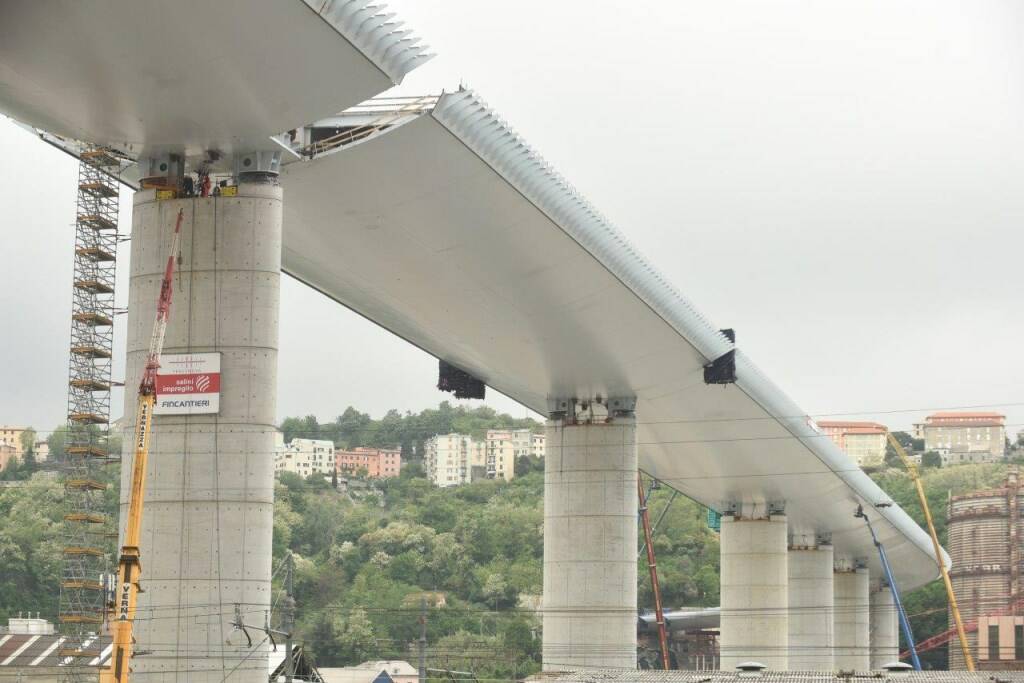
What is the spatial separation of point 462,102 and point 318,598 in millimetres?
121028

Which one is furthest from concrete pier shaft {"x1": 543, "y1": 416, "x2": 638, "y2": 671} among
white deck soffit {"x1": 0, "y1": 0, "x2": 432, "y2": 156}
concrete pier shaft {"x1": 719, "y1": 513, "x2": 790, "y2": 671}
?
white deck soffit {"x1": 0, "y1": 0, "x2": 432, "y2": 156}

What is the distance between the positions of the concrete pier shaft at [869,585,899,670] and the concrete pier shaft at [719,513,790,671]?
53146mm

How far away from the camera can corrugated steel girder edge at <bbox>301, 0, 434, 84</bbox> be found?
30922mm

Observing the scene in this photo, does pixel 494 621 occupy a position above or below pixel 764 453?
below

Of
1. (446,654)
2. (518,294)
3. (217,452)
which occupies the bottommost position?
(446,654)

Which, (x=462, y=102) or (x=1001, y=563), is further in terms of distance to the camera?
(x=1001, y=563)

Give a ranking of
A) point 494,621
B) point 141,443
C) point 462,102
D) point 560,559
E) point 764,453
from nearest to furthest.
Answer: point 141,443 < point 462,102 < point 560,559 < point 764,453 < point 494,621

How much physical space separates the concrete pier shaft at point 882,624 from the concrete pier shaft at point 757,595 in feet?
174

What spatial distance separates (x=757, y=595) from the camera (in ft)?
308

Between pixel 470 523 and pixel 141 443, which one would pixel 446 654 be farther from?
pixel 141 443

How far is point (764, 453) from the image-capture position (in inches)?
3211

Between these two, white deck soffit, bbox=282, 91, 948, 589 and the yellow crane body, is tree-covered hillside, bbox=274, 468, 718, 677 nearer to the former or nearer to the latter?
white deck soffit, bbox=282, 91, 948, 589

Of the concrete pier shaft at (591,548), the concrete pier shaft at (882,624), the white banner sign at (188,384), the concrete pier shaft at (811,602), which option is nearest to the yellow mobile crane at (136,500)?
the white banner sign at (188,384)

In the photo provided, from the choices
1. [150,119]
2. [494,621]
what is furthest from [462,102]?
[494,621]
